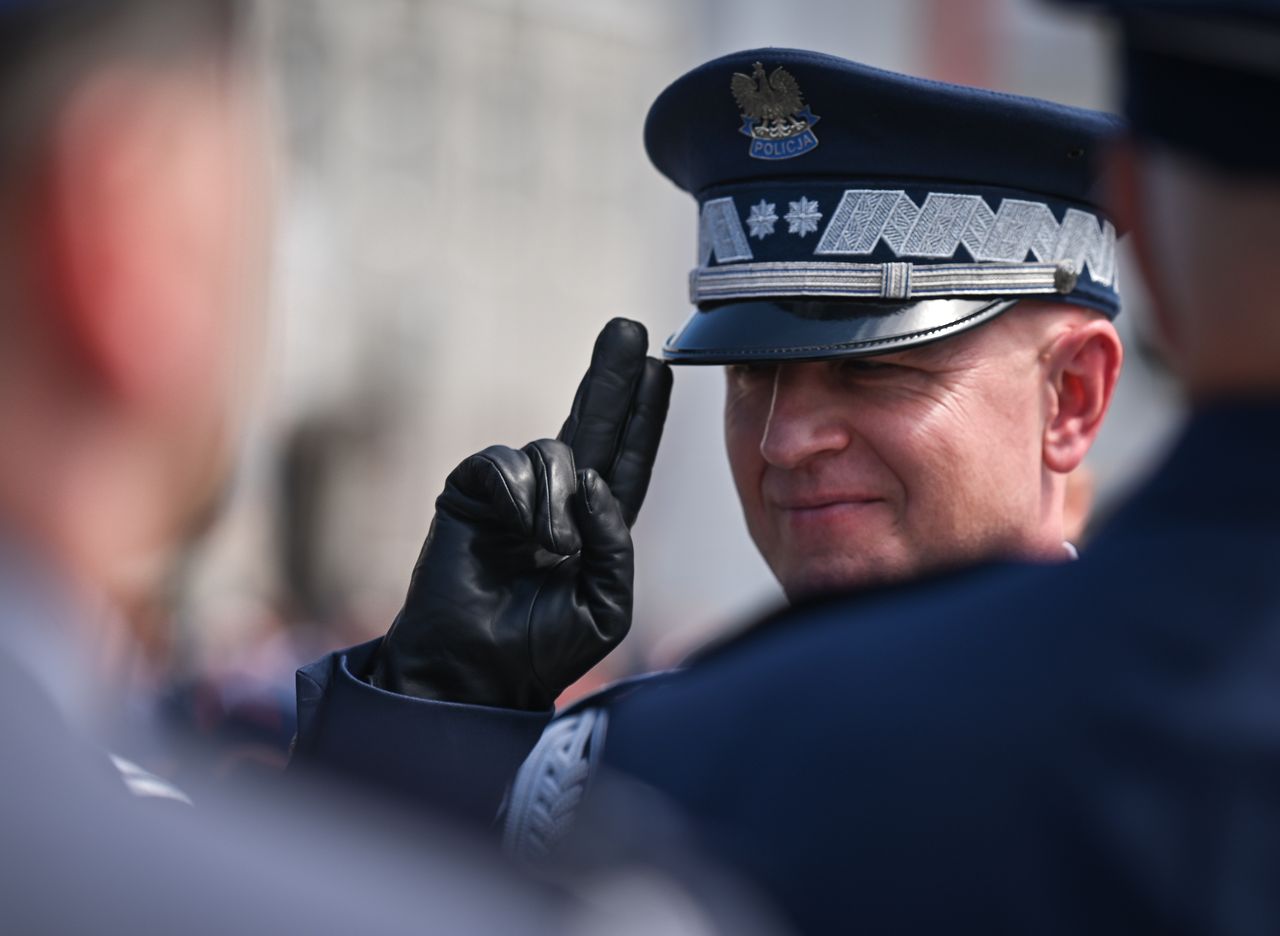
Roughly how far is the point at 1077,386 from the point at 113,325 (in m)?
1.95

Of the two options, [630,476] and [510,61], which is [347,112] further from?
[630,476]

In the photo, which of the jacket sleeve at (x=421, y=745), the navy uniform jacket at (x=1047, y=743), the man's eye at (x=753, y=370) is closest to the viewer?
the navy uniform jacket at (x=1047, y=743)

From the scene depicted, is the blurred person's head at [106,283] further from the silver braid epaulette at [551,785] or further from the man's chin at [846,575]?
the man's chin at [846,575]

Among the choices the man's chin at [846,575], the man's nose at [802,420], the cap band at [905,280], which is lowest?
the man's chin at [846,575]

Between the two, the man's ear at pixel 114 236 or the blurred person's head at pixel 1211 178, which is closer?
the man's ear at pixel 114 236

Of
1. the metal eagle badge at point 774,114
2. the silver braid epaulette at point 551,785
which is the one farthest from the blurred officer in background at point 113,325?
the metal eagle badge at point 774,114

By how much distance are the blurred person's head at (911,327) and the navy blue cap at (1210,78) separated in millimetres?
1198

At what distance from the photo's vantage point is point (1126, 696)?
1.25m

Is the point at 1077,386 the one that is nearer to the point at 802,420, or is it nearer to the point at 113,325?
the point at 802,420

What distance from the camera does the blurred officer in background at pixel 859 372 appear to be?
246cm

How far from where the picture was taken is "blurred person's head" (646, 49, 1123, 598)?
8.45 feet

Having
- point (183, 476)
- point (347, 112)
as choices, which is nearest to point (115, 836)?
point (183, 476)

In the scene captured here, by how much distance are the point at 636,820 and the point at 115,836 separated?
544mm

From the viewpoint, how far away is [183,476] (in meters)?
1.00
